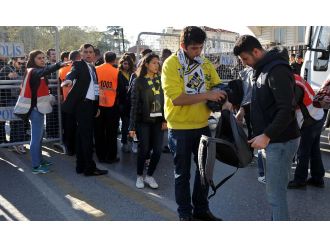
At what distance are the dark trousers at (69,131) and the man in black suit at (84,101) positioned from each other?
120 cm

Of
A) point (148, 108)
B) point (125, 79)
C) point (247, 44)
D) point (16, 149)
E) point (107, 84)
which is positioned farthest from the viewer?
point (16, 149)

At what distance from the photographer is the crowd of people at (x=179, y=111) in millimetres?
2982

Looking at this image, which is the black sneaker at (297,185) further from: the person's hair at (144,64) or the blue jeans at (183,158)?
the person's hair at (144,64)

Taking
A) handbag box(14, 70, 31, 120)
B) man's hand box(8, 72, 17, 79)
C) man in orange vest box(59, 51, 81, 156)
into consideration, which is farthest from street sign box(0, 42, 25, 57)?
handbag box(14, 70, 31, 120)

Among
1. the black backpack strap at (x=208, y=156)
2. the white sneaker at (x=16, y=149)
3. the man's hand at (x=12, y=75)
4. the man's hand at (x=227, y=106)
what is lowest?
the white sneaker at (x=16, y=149)

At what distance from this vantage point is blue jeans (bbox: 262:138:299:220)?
9.84ft

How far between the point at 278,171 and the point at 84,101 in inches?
121

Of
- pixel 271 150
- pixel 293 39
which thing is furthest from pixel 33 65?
pixel 293 39

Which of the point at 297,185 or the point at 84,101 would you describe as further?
the point at 84,101

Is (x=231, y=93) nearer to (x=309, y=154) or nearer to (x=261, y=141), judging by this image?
(x=261, y=141)

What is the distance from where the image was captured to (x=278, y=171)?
3014 mm

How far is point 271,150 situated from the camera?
3008 millimetres

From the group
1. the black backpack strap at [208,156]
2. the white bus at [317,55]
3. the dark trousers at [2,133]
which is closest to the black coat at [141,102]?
the black backpack strap at [208,156]

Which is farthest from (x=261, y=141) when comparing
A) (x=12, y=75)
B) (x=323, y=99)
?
(x=12, y=75)
